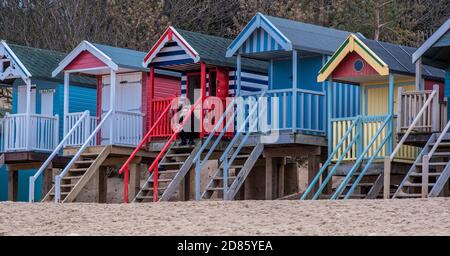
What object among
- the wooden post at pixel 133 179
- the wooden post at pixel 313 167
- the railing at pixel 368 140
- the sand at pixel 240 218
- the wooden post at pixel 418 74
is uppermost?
the wooden post at pixel 418 74

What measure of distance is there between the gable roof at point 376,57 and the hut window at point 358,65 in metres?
0.35

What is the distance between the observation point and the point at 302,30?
3625 centimetres

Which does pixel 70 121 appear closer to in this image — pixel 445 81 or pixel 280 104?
pixel 280 104

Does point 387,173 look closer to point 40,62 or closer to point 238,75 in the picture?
point 238,75

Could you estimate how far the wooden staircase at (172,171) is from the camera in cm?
3481

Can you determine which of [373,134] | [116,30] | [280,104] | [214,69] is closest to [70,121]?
[214,69]

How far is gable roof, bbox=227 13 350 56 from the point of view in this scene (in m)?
35.0

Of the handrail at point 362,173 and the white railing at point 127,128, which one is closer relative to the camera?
the handrail at point 362,173

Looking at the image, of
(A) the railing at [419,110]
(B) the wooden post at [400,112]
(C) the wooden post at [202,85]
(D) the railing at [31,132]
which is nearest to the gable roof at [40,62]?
(D) the railing at [31,132]

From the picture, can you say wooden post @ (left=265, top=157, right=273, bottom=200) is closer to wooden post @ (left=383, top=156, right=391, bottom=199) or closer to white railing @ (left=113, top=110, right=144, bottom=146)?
white railing @ (left=113, top=110, right=144, bottom=146)

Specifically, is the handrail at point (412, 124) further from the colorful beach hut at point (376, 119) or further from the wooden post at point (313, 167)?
→ the wooden post at point (313, 167)

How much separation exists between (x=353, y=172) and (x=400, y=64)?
10.8 feet

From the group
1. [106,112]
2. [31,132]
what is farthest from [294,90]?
[31,132]

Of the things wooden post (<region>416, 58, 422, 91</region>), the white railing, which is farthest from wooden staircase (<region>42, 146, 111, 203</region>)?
wooden post (<region>416, 58, 422, 91</region>)
